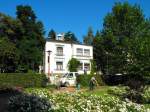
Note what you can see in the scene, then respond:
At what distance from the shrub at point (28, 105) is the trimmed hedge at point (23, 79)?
28.8 metres

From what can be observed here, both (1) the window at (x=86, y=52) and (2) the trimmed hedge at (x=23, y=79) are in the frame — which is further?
(1) the window at (x=86, y=52)

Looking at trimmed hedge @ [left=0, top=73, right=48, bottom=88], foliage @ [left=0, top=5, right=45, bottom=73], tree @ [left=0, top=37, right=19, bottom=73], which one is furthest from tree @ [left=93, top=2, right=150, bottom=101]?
foliage @ [left=0, top=5, right=45, bottom=73]

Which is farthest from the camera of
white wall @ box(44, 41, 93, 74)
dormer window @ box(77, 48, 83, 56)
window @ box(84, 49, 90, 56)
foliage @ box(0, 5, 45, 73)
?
window @ box(84, 49, 90, 56)

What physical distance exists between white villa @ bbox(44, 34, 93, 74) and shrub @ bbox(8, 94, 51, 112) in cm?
5256

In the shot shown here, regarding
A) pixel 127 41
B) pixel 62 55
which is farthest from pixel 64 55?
pixel 127 41

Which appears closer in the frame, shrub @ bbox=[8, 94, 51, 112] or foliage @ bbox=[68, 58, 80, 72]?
shrub @ bbox=[8, 94, 51, 112]

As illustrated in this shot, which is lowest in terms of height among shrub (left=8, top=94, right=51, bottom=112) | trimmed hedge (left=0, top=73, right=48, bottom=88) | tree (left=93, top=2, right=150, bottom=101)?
shrub (left=8, top=94, right=51, bottom=112)

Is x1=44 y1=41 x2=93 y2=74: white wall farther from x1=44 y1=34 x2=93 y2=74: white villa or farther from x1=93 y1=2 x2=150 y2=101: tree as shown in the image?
x1=93 y1=2 x2=150 y2=101: tree

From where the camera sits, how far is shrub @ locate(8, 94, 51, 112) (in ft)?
52.2

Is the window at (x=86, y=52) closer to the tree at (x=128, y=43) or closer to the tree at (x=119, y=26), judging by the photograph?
the tree at (x=128, y=43)

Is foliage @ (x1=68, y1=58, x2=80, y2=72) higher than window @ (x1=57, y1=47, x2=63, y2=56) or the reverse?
the reverse

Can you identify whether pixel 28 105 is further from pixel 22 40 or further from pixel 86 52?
pixel 86 52

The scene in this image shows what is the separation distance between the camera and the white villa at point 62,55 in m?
72.6

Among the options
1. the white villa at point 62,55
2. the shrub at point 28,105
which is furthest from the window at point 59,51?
the shrub at point 28,105
